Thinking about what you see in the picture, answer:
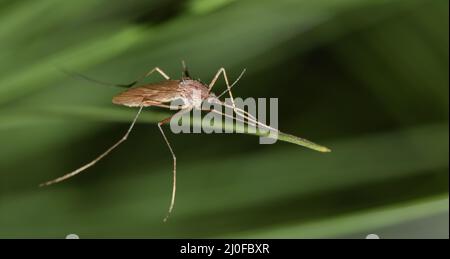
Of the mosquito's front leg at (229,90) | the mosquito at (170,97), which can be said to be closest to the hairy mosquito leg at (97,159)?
the mosquito at (170,97)

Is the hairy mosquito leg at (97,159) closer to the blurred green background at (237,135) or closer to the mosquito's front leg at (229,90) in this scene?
the blurred green background at (237,135)

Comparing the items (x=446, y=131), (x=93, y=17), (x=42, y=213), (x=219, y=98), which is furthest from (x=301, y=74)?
(x=42, y=213)

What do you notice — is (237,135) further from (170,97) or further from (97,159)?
(97,159)

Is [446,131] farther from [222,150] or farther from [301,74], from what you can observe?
[222,150]

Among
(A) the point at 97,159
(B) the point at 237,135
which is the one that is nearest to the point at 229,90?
(B) the point at 237,135

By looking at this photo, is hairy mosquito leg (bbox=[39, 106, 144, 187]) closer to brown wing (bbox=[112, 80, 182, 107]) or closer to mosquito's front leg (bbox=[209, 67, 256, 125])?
brown wing (bbox=[112, 80, 182, 107])

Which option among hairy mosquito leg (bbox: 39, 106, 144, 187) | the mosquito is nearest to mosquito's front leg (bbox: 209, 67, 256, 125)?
the mosquito

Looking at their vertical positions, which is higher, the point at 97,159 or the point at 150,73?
the point at 150,73
